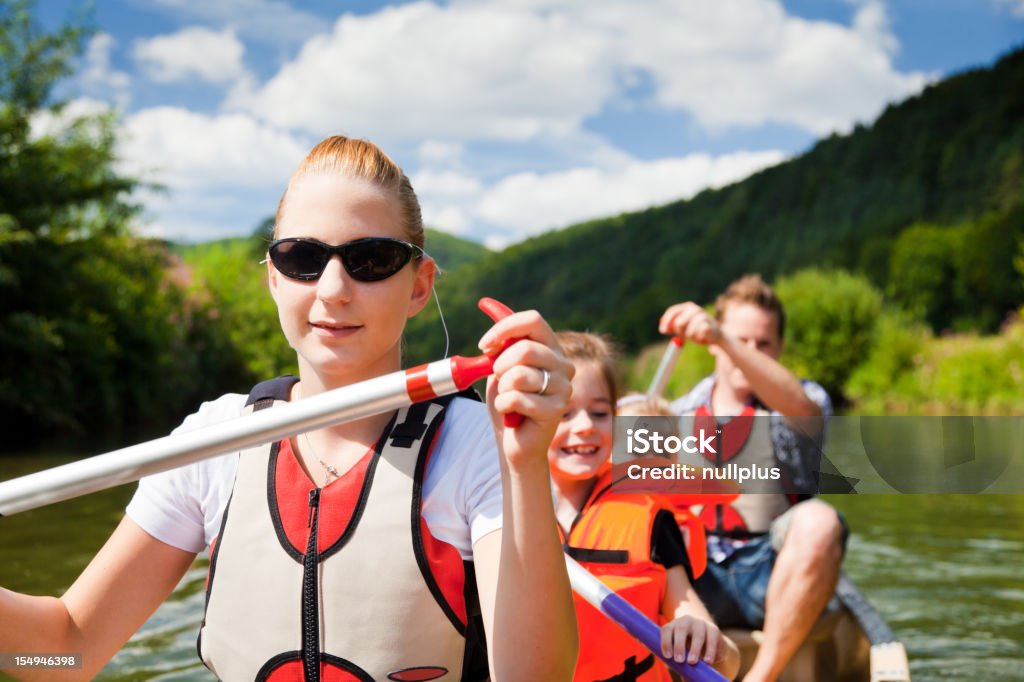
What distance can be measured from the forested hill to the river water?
90.6 feet

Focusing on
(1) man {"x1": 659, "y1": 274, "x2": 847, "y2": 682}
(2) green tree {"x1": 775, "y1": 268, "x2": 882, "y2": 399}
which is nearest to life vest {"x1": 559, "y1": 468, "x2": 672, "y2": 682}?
(1) man {"x1": 659, "y1": 274, "x2": 847, "y2": 682}

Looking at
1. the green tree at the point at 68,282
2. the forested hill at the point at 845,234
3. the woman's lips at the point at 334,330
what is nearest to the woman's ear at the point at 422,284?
the woman's lips at the point at 334,330

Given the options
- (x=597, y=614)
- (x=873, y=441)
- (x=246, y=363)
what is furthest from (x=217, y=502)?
(x=246, y=363)

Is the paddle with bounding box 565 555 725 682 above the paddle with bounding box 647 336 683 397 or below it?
below

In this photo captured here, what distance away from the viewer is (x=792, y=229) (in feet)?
174

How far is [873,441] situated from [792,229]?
5252 centimetres

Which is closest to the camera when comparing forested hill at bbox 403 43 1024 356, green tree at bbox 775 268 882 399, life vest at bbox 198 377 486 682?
life vest at bbox 198 377 486 682

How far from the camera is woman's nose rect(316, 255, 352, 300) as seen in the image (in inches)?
55.3

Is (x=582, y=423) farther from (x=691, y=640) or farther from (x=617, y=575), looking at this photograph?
(x=691, y=640)

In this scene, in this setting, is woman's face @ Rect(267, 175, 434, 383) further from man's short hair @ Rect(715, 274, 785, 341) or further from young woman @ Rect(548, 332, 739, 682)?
man's short hair @ Rect(715, 274, 785, 341)

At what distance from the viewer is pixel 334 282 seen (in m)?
1.41

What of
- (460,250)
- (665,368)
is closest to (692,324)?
(665,368)

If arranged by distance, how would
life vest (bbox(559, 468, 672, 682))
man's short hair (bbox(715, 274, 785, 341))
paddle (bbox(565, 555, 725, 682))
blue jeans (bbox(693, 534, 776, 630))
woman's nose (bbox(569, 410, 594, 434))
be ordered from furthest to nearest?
1. man's short hair (bbox(715, 274, 785, 341))
2. blue jeans (bbox(693, 534, 776, 630))
3. woman's nose (bbox(569, 410, 594, 434))
4. life vest (bbox(559, 468, 672, 682))
5. paddle (bbox(565, 555, 725, 682))

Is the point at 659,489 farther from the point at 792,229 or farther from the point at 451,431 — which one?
the point at 792,229
